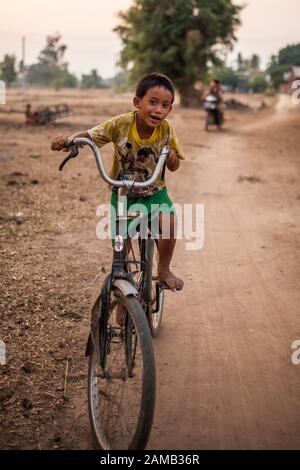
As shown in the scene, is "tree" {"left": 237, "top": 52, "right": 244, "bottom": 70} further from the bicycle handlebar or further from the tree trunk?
the bicycle handlebar

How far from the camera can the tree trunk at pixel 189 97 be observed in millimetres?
33531

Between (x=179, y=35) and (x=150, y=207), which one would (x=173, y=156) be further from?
(x=179, y=35)

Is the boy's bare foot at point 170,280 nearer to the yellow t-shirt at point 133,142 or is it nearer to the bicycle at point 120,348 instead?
the bicycle at point 120,348

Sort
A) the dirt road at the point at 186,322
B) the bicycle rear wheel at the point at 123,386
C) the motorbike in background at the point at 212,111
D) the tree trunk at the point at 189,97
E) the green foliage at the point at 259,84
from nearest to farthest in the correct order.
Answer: the bicycle rear wheel at the point at 123,386 < the dirt road at the point at 186,322 < the motorbike in background at the point at 212,111 < the tree trunk at the point at 189,97 < the green foliage at the point at 259,84

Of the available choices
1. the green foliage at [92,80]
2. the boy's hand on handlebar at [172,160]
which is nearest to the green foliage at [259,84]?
the green foliage at [92,80]

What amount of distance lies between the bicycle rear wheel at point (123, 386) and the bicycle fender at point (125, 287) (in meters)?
0.03

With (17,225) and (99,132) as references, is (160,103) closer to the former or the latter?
(99,132)

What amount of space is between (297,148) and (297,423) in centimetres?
1220

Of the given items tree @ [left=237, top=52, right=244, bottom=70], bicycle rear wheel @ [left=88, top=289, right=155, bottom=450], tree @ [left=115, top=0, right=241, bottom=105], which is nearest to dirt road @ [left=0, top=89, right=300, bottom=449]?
bicycle rear wheel @ [left=88, top=289, right=155, bottom=450]

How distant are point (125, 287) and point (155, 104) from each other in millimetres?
1145

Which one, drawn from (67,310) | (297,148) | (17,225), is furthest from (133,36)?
(67,310)

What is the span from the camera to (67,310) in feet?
13.7

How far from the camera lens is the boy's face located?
9.36ft

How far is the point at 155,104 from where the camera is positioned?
2.88 meters
